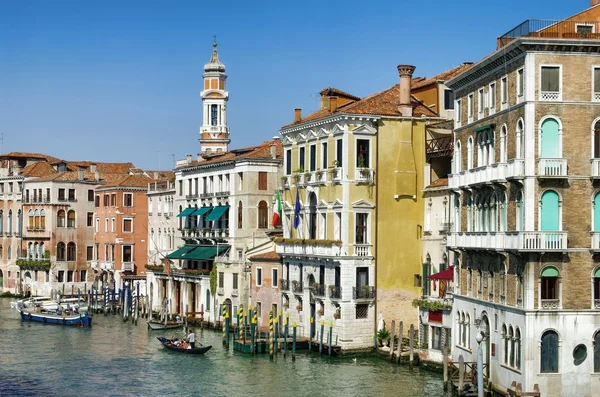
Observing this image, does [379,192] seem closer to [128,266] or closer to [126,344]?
[126,344]

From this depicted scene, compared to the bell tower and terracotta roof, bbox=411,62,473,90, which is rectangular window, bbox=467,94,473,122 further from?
the bell tower

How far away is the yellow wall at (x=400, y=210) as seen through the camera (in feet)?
135

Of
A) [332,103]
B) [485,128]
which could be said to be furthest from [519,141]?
[332,103]

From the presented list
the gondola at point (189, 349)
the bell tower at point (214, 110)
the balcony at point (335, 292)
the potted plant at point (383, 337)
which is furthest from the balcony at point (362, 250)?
the bell tower at point (214, 110)

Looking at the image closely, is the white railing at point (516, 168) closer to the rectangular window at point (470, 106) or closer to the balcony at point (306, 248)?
the rectangular window at point (470, 106)

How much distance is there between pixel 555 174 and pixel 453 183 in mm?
7071

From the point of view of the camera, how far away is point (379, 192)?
41406 millimetres

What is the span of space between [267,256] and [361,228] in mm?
7591

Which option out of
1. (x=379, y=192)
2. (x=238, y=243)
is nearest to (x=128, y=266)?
(x=238, y=243)

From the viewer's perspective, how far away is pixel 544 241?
1088 inches

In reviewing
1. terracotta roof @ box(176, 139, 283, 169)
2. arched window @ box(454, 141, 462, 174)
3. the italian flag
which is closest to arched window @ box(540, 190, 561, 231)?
arched window @ box(454, 141, 462, 174)

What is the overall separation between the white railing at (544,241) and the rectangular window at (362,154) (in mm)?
14133

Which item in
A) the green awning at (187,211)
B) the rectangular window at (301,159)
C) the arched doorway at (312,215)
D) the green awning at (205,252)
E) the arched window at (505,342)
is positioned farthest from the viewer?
the green awning at (187,211)

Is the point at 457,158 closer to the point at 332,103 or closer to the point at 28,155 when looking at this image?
the point at 332,103
